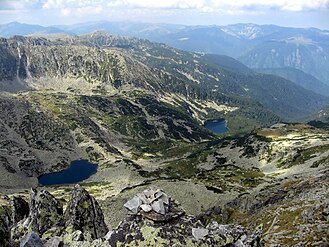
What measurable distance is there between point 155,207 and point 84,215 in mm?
15076

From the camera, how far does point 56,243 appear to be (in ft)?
71.8

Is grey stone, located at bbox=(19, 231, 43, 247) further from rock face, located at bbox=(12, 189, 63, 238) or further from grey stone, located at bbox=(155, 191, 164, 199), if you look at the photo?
grey stone, located at bbox=(155, 191, 164, 199)

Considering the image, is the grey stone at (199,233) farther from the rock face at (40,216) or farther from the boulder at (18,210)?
the boulder at (18,210)

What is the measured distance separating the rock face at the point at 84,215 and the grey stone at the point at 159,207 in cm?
1206

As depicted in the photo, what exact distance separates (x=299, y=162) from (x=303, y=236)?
138 meters

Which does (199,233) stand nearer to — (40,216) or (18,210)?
(40,216)

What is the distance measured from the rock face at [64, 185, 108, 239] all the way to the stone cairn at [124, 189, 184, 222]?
441 inches

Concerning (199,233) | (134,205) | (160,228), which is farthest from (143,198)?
(199,233)

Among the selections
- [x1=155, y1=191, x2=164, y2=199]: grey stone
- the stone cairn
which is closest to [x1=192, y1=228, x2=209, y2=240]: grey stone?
the stone cairn

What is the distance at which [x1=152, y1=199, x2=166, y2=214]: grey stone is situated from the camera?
19.4 m

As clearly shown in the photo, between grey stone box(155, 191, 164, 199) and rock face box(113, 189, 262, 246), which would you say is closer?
rock face box(113, 189, 262, 246)

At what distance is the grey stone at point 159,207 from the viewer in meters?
19.4

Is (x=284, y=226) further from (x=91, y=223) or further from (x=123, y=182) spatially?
(x=123, y=182)

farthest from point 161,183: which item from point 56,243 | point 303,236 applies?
point 56,243
